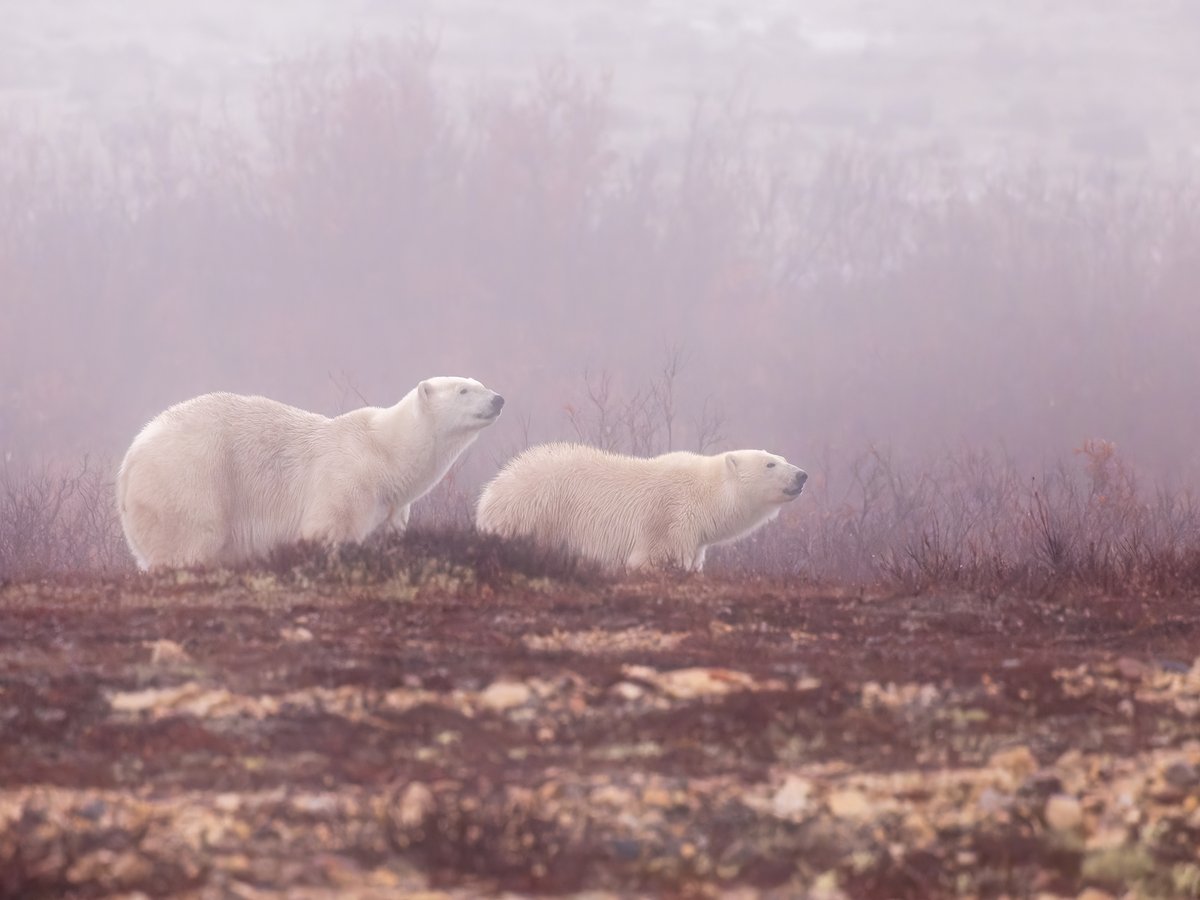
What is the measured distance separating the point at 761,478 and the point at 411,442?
8.39 ft

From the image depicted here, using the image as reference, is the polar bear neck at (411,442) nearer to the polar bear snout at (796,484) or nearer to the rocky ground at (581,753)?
the polar bear snout at (796,484)

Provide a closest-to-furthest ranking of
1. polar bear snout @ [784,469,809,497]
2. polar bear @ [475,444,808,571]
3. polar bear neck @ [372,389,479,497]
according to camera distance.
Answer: polar bear neck @ [372,389,479,497] → polar bear @ [475,444,808,571] → polar bear snout @ [784,469,809,497]

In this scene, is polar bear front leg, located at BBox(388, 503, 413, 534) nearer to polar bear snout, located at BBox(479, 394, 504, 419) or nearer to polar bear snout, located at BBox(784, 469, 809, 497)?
polar bear snout, located at BBox(479, 394, 504, 419)

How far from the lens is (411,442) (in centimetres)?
914

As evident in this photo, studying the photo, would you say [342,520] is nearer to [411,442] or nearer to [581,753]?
[411,442]

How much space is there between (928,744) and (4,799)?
8.64 ft

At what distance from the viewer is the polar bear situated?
31.5ft

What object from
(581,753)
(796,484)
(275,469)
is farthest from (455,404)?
(581,753)

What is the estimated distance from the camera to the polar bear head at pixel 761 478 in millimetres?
9859

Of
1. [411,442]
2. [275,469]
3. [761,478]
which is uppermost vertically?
[411,442]

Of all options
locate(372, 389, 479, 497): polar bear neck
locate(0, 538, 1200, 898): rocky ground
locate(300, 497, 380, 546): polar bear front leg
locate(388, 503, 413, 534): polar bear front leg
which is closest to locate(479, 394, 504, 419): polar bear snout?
locate(372, 389, 479, 497): polar bear neck

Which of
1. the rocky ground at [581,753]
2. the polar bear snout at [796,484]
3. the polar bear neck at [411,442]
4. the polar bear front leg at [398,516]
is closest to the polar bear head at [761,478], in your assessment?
the polar bear snout at [796,484]

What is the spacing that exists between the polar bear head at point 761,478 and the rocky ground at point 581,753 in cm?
360

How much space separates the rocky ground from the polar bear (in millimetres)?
3347
